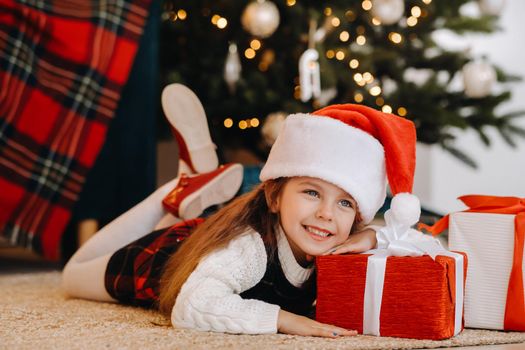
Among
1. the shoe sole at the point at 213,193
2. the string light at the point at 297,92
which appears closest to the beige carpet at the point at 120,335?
the shoe sole at the point at 213,193

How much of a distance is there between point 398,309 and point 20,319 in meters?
0.59

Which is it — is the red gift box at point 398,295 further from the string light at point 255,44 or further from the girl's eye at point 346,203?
the string light at point 255,44

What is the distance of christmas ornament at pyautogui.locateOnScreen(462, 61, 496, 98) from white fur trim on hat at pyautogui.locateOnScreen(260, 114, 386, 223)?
1.16m

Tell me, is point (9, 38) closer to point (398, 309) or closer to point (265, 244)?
point (265, 244)

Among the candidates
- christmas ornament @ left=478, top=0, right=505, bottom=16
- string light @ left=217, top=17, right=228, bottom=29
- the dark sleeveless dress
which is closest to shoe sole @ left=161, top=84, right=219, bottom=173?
the dark sleeveless dress

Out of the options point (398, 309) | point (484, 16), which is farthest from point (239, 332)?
point (484, 16)

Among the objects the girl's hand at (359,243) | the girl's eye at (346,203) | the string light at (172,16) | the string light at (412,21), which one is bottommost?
the girl's hand at (359,243)

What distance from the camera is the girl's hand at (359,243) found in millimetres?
1188

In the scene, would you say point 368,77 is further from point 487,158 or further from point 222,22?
point 487,158

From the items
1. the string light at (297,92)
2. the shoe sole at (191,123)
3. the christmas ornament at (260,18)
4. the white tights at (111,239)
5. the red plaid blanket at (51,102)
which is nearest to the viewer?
the white tights at (111,239)

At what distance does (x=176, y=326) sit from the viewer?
3.81 ft

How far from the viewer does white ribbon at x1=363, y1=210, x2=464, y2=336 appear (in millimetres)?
1143

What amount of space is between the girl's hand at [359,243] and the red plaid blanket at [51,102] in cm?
91

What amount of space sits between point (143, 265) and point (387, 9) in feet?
3.57
